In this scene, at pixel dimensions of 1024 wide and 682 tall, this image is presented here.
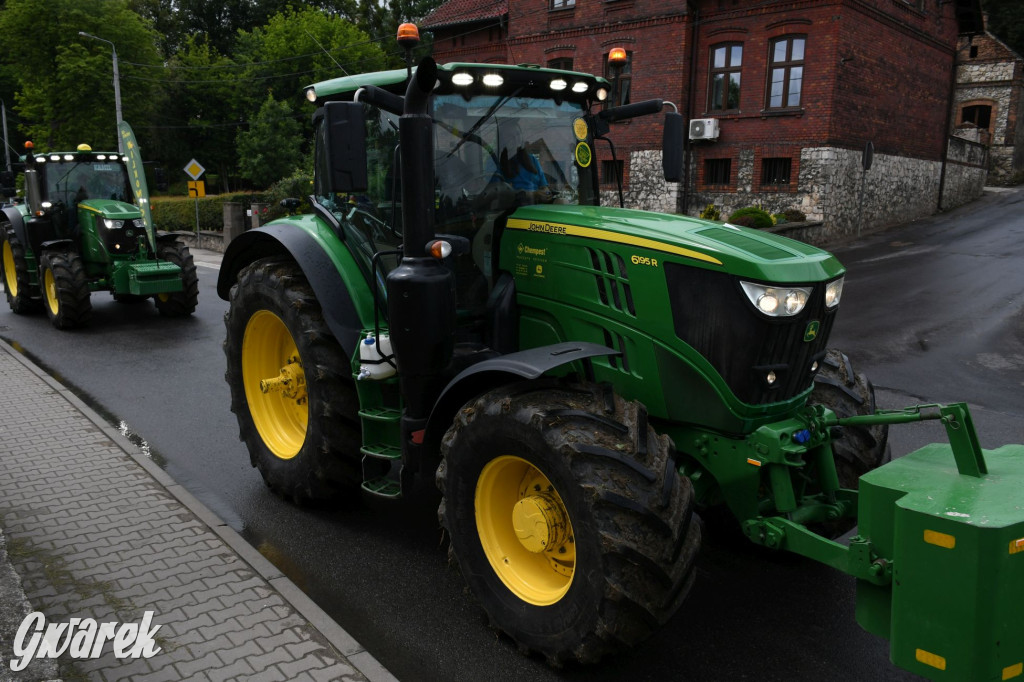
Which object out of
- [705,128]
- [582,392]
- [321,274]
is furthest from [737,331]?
[705,128]

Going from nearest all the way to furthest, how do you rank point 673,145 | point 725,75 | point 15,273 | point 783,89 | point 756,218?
1. point 673,145
2. point 15,273
3. point 756,218
4. point 783,89
5. point 725,75

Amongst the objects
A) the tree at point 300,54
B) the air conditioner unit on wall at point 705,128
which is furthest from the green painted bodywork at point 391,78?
the tree at point 300,54

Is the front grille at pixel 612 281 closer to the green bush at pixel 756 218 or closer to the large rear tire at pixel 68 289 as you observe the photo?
the large rear tire at pixel 68 289

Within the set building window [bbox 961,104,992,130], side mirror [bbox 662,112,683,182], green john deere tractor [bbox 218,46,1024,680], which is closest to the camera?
green john deere tractor [bbox 218,46,1024,680]

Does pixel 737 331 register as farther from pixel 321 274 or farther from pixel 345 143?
pixel 321 274

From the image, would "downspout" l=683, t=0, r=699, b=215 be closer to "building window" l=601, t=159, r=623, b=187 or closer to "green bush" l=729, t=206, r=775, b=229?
"green bush" l=729, t=206, r=775, b=229

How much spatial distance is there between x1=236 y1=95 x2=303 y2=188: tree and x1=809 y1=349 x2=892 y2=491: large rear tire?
1255 inches

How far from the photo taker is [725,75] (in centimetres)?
2320

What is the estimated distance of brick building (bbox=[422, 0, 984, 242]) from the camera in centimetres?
2158

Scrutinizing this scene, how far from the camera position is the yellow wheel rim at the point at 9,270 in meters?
13.9

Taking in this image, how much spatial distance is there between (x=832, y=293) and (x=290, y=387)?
3.53 m

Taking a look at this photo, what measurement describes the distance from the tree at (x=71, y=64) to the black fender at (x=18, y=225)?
25.9 meters

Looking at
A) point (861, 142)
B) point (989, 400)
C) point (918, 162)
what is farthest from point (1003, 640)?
point (918, 162)

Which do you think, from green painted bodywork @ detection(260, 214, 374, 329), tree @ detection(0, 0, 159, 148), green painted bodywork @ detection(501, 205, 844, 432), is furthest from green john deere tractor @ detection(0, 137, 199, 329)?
tree @ detection(0, 0, 159, 148)
